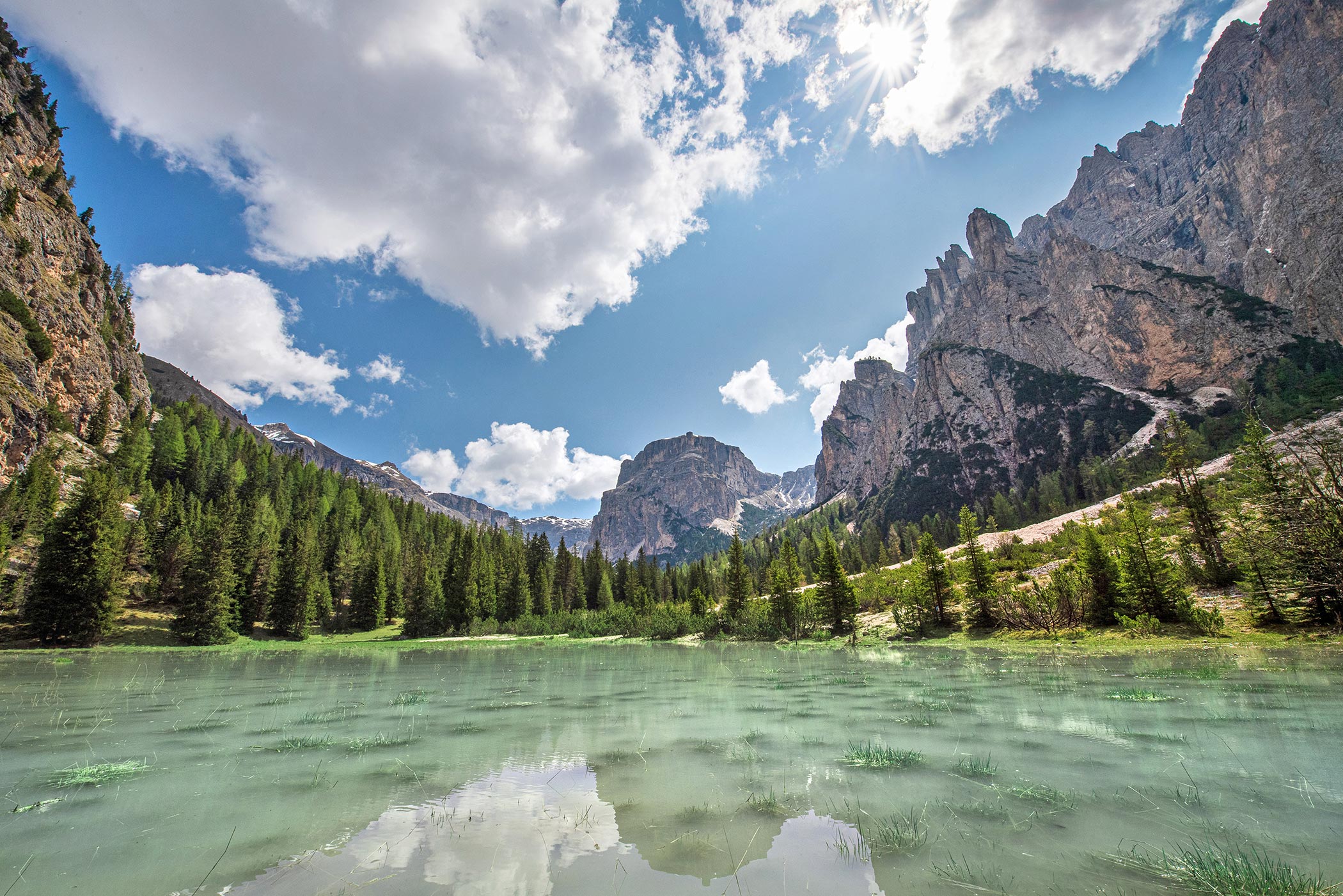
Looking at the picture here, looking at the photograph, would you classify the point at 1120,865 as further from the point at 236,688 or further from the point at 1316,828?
the point at 236,688

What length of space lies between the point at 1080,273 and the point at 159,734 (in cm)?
25734

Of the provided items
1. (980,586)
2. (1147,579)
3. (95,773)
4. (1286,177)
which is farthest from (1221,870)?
(1286,177)

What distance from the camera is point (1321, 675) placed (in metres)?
17.2

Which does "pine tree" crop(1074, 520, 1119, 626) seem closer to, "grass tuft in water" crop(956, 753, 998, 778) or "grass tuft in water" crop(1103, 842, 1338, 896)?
"grass tuft in water" crop(956, 753, 998, 778)

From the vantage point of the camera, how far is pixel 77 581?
4691cm

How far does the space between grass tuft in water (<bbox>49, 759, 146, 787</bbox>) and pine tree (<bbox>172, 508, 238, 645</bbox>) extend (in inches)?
2355

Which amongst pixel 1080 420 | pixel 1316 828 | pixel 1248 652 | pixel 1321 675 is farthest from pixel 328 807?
pixel 1080 420

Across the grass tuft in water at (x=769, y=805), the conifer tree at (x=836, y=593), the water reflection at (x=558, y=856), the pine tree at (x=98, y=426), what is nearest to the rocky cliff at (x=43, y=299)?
the pine tree at (x=98, y=426)

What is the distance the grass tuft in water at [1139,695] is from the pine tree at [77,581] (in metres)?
73.7

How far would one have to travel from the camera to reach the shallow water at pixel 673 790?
545 centimetres

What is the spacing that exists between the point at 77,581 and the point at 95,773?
Result: 58240 mm

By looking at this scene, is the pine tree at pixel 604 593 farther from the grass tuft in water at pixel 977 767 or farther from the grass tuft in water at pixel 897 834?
the grass tuft in water at pixel 897 834

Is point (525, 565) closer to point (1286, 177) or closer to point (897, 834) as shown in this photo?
point (897, 834)

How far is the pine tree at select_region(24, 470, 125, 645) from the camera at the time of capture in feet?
153
